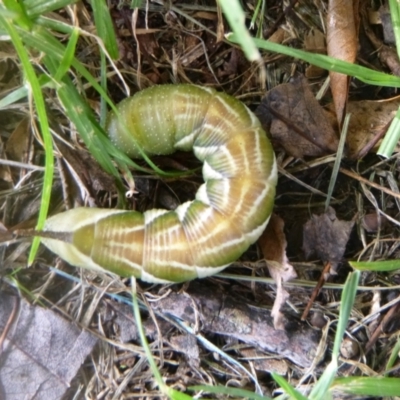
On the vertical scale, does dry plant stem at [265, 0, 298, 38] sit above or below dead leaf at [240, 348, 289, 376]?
above

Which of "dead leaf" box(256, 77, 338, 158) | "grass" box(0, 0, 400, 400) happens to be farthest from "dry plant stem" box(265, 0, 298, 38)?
"dead leaf" box(256, 77, 338, 158)

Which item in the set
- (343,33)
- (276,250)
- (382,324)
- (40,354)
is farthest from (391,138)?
(40,354)

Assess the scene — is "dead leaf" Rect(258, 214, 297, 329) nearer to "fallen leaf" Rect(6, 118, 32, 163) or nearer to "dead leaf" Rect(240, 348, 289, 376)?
"dead leaf" Rect(240, 348, 289, 376)

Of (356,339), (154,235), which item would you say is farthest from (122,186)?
(356,339)

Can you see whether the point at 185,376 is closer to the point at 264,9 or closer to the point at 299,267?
the point at 299,267

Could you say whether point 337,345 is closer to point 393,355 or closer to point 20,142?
point 393,355

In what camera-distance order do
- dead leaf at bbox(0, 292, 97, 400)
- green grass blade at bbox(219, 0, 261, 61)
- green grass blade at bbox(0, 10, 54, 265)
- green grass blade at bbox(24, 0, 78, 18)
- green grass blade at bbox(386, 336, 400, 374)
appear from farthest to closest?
dead leaf at bbox(0, 292, 97, 400)
green grass blade at bbox(386, 336, 400, 374)
green grass blade at bbox(24, 0, 78, 18)
green grass blade at bbox(0, 10, 54, 265)
green grass blade at bbox(219, 0, 261, 61)

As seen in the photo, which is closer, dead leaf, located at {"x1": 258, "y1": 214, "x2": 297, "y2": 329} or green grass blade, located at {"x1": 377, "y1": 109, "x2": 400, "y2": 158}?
green grass blade, located at {"x1": 377, "y1": 109, "x2": 400, "y2": 158}
